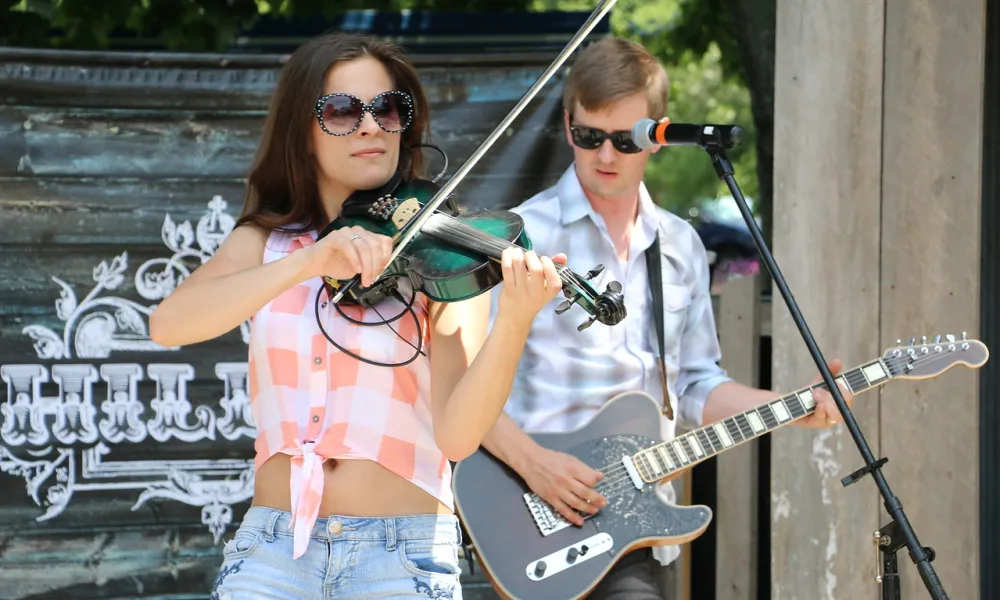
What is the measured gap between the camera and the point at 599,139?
3.34 meters

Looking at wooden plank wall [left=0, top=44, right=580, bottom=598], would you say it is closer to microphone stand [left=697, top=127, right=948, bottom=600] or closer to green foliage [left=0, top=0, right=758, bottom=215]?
green foliage [left=0, top=0, right=758, bottom=215]

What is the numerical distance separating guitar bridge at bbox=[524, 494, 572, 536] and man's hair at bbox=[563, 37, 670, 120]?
107cm

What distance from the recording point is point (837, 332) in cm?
376

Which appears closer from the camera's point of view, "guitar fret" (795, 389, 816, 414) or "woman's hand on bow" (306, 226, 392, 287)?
"woman's hand on bow" (306, 226, 392, 287)

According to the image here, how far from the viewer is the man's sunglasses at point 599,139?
3.31 metres

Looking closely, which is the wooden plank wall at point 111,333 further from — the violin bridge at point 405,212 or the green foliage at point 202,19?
the violin bridge at point 405,212

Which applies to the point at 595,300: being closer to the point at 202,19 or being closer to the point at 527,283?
the point at 527,283

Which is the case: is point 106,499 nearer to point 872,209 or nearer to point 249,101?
point 249,101

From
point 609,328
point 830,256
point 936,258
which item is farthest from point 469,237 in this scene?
point 936,258

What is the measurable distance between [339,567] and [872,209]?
226 centimetres

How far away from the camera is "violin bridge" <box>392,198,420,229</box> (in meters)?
2.41

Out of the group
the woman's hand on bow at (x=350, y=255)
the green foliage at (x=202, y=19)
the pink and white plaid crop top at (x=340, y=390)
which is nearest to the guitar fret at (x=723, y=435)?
the pink and white plaid crop top at (x=340, y=390)

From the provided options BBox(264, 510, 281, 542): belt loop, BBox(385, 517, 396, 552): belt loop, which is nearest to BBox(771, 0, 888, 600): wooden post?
BBox(385, 517, 396, 552): belt loop

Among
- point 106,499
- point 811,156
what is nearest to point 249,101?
point 106,499
